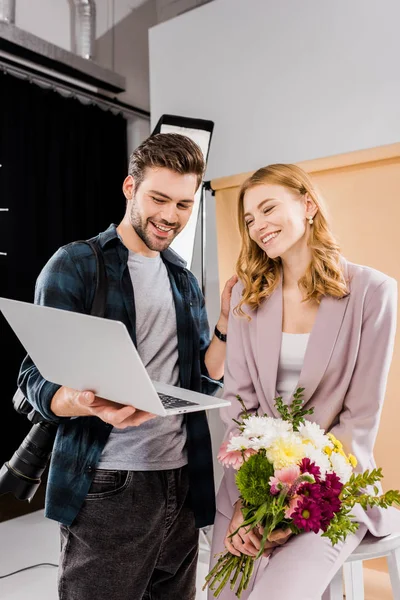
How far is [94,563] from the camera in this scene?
5.10 ft

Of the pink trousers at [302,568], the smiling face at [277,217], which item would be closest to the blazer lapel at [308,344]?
the smiling face at [277,217]

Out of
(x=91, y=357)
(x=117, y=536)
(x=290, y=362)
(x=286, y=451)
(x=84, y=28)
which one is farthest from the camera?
(x=84, y=28)

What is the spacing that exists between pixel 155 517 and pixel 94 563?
0.63 ft

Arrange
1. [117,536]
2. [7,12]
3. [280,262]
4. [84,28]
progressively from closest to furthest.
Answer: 1. [117,536]
2. [280,262]
3. [7,12]
4. [84,28]

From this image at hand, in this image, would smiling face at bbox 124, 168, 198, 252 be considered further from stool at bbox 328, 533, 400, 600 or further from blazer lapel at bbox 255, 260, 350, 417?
stool at bbox 328, 533, 400, 600

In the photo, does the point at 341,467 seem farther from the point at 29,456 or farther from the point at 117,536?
the point at 29,456

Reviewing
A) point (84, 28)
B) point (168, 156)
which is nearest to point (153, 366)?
point (168, 156)

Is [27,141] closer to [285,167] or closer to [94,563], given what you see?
[285,167]

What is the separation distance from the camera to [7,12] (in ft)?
12.1

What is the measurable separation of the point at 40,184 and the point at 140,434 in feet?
9.59

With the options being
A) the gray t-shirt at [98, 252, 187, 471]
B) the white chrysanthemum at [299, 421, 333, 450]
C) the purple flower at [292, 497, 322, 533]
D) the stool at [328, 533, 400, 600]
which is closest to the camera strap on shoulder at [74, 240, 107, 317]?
the gray t-shirt at [98, 252, 187, 471]

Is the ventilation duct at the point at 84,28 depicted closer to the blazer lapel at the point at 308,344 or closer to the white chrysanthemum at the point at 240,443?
the blazer lapel at the point at 308,344

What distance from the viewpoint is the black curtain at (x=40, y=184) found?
388 cm

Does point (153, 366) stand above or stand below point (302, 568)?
above
